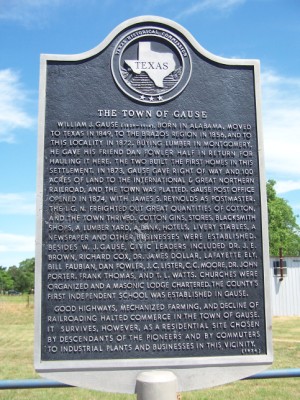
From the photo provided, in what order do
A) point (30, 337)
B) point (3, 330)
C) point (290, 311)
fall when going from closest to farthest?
point (30, 337), point (3, 330), point (290, 311)

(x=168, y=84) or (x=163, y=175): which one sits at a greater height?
(x=168, y=84)

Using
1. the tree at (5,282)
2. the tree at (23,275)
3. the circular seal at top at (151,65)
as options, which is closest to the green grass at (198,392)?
the circular seal at top at (151,65)

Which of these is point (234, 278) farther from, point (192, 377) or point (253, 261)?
point (192, 377)

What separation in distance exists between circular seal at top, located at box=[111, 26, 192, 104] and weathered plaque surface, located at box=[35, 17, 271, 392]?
13 millimetres

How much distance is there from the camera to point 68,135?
4.85 m

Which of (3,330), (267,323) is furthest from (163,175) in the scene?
(3,330)

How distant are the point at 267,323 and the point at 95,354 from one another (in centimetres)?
177

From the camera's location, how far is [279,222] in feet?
133

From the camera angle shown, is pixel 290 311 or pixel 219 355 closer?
pixel 219 355

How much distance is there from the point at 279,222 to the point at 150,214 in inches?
1489

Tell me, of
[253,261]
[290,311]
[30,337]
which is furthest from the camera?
[290,311]

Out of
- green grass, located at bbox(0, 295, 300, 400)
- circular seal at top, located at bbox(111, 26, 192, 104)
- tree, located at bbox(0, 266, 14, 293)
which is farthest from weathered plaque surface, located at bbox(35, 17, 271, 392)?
tree, located at bbox(0, 266, 14, 293)

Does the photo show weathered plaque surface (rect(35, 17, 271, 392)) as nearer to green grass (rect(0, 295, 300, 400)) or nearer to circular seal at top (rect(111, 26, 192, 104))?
circular seal at top (rect(111, 26, 192, 104))

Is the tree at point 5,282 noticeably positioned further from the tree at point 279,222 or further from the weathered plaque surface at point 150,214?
the weathered plaque surface at point 150,214
